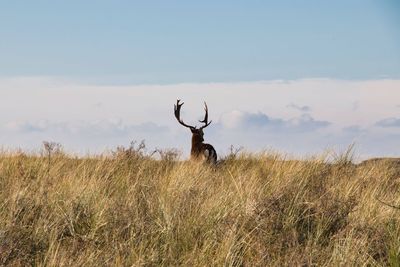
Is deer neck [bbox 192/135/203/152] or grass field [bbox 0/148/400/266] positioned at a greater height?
deer neck [bbox 192/135/203/152]

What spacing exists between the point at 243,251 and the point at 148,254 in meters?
0.71

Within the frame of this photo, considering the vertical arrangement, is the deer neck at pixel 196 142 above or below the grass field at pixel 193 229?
above

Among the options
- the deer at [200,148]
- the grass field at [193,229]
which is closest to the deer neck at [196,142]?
the deer at [200,148]

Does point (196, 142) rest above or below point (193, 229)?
above

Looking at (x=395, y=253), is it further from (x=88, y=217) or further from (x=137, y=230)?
(x=88, y=217)

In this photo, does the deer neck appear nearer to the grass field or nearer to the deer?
the deer

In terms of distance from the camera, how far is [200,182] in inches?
333

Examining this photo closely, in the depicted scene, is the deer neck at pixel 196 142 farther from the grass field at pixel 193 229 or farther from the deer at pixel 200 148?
the grass field at pixel 193 229

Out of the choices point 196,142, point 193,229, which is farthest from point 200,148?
point 193,229

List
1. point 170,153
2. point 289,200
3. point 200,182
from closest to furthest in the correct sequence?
1. point 289,200
2. point 200,182
3. point 170,153

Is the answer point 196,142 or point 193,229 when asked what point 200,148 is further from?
point 193,229

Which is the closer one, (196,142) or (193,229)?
(193,229)

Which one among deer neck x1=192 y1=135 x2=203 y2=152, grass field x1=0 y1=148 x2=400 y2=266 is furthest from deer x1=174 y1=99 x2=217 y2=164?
grass field x1=0 y1=148 x2=400 y2=266

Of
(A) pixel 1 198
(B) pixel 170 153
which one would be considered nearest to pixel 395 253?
(A) pixel 1 198
